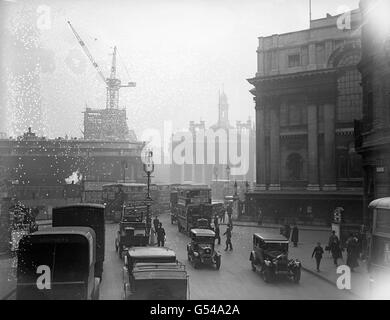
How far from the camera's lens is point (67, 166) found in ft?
260

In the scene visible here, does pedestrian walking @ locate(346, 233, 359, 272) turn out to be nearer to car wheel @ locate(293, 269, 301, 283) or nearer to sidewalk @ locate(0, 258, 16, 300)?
car wheel @ locate(293, 269, 301, 283)

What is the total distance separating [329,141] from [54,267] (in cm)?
3528

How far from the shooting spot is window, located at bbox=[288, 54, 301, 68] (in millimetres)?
44812

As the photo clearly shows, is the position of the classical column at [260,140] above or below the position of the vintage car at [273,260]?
above

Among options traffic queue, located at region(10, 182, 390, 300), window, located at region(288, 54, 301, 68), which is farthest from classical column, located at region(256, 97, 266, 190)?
traffic queue, located at region(10, 182, 390, 300)

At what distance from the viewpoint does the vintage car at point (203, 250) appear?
21277 millimetres

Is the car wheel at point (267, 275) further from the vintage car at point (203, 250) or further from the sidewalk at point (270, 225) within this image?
the sidewalk at point (270, 225)

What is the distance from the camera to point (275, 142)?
149 feet

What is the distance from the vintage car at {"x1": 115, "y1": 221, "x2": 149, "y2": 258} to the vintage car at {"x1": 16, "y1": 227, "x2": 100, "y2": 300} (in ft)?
37.4

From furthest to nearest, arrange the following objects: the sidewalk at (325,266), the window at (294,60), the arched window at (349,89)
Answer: the window at (294,60) → the arched window at (349,89) → the sidewalk at (325,266)

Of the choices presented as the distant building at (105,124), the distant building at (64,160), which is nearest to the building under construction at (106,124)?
the distant building at (105,124)

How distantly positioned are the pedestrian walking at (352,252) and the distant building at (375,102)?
5076 millimetres

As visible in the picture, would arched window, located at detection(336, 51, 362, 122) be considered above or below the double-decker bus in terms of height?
above

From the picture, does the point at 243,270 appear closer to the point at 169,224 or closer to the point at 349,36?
the point at 169,224
